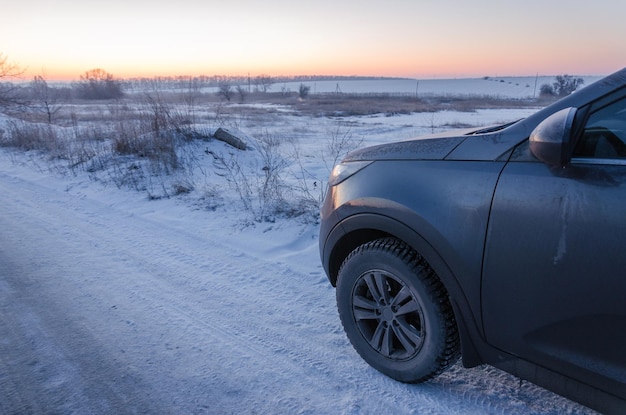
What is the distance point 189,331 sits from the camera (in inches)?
125

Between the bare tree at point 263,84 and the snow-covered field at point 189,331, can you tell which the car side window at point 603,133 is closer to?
the snow-covered field at point 189,331

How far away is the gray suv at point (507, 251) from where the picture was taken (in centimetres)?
163

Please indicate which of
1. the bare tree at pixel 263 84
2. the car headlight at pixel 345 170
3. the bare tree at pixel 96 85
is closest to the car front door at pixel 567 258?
the car headlight at pixel 345 170

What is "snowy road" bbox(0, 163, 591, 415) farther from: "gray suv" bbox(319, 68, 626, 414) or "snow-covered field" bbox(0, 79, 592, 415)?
"gray suv" bbox(319, 68, 626, 414)

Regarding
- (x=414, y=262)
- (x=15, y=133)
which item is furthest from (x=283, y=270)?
(x=15, y=133)

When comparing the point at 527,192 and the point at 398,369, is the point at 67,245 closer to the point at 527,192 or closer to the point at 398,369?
the point at 398,369

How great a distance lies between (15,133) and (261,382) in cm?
1575

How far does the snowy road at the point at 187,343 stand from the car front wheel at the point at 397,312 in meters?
0.19

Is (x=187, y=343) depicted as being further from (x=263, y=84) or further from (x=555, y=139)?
(x=263, y=84)

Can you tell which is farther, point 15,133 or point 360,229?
point 15,133

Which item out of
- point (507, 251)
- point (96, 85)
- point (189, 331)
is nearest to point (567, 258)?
point (507, 251)

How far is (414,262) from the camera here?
2297 mm

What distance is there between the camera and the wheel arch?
209 cm

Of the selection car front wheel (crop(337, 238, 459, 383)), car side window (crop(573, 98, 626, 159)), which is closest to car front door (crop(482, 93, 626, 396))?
car side window (crop(573, 98, 626, 159))
